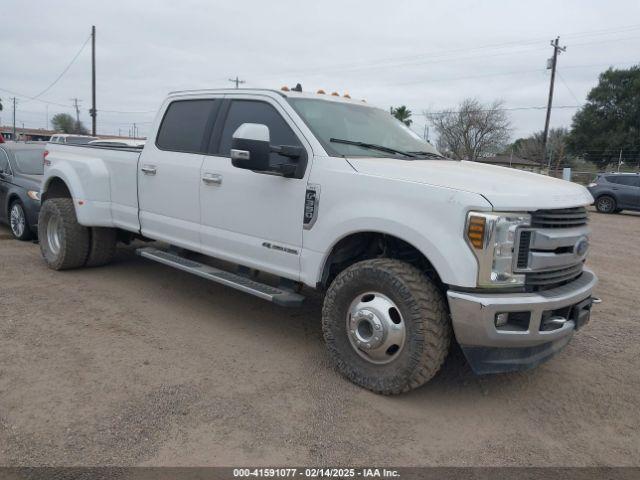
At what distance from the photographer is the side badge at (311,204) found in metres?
3.94

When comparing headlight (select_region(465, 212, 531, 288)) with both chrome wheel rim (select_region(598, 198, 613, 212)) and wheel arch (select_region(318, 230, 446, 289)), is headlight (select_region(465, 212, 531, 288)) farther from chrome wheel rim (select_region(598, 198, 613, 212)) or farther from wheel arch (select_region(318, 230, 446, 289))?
chrome wheel rim (select_region(598, 198, 613, 212))

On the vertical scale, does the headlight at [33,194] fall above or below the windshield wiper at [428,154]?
below

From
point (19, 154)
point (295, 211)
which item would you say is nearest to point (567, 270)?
point (295, 211)

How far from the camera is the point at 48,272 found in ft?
21.2

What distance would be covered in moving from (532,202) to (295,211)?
166 cm

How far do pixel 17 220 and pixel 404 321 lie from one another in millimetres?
7188

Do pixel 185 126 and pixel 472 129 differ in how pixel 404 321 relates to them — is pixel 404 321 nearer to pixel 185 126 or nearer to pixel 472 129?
pixel 185 126

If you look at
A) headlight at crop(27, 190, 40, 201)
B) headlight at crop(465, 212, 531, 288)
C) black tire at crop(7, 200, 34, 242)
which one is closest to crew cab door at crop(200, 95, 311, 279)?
headlight at crop(465, 212, 531, 288)

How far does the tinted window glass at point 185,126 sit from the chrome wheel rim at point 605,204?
1801 centimetres

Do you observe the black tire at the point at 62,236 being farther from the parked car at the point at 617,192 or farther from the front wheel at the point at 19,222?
the parked car at the point at 617,192

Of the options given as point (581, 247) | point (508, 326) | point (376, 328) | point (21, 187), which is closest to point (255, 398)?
point (376, 328)

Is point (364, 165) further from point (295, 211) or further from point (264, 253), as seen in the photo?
point (264, 253)

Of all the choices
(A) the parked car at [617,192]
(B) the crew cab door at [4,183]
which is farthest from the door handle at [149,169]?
(A) the parked car at [617,192]

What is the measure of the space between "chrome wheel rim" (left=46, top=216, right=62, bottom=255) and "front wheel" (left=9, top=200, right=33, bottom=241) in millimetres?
1820
